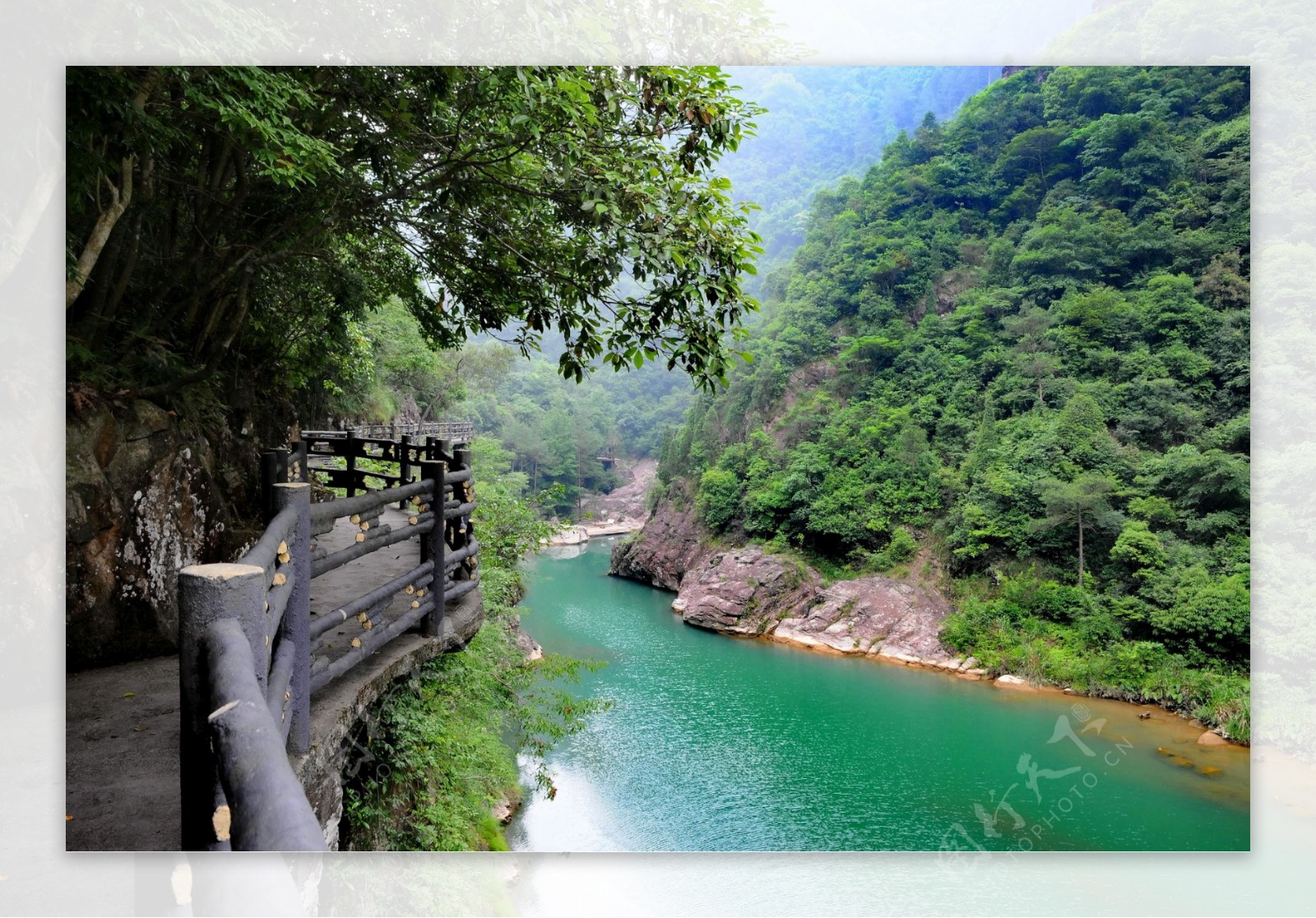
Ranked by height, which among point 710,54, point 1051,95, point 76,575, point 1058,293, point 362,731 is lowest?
point 362,731

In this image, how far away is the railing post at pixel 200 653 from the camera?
762 millimetres

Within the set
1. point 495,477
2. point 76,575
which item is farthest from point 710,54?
point 495,477

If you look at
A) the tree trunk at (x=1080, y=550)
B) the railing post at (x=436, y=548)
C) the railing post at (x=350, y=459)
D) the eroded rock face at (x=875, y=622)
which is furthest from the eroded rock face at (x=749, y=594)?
the railing post at (x=436, y=548)

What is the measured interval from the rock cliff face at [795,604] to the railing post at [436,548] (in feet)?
30.2

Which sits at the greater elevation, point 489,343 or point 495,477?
point 489,343

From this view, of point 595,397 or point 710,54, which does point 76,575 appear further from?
point 595,397

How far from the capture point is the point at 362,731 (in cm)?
230

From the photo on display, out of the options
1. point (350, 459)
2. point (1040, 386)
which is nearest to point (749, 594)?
point (1040, 386)

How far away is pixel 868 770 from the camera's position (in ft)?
21.7

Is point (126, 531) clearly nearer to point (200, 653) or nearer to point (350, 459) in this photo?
point (350, 459)

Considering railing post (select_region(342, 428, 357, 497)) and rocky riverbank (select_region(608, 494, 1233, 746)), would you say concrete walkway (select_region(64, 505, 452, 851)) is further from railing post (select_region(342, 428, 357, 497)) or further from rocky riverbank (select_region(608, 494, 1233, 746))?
rocky riverbank (select_region(608, 494, 1233, 746))

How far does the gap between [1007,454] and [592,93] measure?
10472mm

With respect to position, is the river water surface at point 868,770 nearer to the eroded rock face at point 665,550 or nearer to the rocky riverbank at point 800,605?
the rocky riverbank at point 800,605

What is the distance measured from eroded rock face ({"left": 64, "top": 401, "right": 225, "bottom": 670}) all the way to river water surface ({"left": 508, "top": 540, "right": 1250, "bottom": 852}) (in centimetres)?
390
